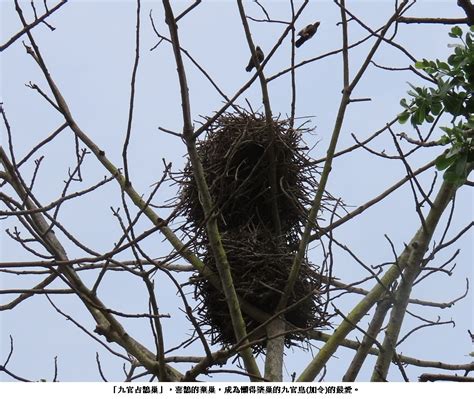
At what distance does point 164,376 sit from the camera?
9.84 ft

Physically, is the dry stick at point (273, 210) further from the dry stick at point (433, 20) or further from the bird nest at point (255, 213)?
the dry stick at point (433, 20)

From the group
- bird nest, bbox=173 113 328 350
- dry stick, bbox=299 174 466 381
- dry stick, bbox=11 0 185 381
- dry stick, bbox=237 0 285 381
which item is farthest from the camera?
bird nest, bbox=173 113 328 350

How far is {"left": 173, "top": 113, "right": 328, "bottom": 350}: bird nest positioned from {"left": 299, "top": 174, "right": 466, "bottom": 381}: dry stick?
2.29 ft

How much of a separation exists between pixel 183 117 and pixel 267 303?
1355mm

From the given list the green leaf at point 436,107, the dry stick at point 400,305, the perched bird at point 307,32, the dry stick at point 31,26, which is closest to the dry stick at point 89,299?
the dry stick at point 31,26

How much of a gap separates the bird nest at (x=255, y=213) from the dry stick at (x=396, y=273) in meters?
0.70

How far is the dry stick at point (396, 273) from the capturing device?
131 inches

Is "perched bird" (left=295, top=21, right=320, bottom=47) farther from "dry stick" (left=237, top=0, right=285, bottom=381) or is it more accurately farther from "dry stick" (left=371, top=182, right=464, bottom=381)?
"dry stick" (left=371, top=182, right=464, bottom=381)

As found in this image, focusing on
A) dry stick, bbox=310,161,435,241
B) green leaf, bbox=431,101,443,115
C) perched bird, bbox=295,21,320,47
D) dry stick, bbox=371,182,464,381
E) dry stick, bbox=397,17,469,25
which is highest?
perched bird, bbox=295,21,320,47

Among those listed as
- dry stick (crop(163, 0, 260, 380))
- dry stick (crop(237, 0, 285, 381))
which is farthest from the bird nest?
dry stick (crop(163, 0, 260, 380))

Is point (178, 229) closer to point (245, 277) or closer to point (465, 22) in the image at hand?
point (245, 277)

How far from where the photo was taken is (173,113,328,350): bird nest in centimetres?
429

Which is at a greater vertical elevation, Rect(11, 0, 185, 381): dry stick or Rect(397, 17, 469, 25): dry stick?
Rect(397, 17, 469, 25): dry stick
